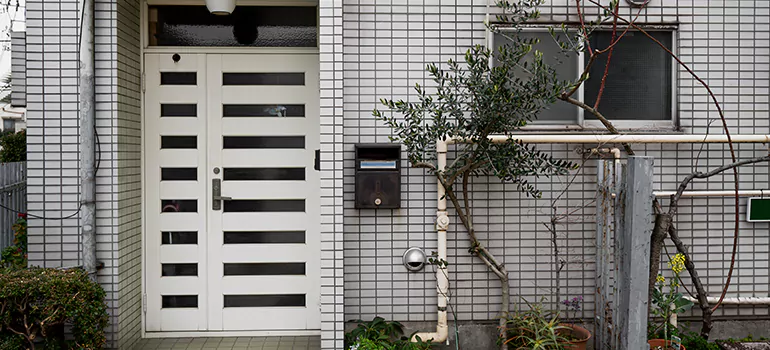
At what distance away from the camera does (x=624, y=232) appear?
455 cm

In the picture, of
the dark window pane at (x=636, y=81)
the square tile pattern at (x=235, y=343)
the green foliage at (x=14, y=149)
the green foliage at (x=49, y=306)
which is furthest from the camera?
the green foliage at (x=14, y=149)

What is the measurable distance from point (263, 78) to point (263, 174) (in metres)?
0.86

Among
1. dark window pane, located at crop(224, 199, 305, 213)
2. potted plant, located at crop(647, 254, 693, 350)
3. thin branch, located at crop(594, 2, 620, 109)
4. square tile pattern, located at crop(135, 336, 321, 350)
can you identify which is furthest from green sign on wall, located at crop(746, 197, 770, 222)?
dark window pane, located at crop(224, 199, 305, 213)

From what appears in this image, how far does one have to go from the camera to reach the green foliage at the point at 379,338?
5.05 metres

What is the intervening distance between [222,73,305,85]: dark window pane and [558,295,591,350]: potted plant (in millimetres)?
3033

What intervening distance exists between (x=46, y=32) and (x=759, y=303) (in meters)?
6.33

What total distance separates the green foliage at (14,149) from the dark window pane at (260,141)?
373 centimetres

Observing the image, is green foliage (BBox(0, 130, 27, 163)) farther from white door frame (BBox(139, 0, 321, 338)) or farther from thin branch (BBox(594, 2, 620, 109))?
thin branch (BBox(594, 2, 620, 109))

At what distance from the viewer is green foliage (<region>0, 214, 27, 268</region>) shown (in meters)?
5.43

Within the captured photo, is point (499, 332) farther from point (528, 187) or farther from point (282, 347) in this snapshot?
point (282, 347)

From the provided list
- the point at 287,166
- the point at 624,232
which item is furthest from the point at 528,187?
the point at 287,166

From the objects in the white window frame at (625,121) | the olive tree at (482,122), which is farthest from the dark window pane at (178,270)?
the white window frame at (625,121)

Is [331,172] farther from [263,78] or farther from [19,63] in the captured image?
[19,63]

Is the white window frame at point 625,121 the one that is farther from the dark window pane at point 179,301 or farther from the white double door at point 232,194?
the dark window pane at point 179,301
